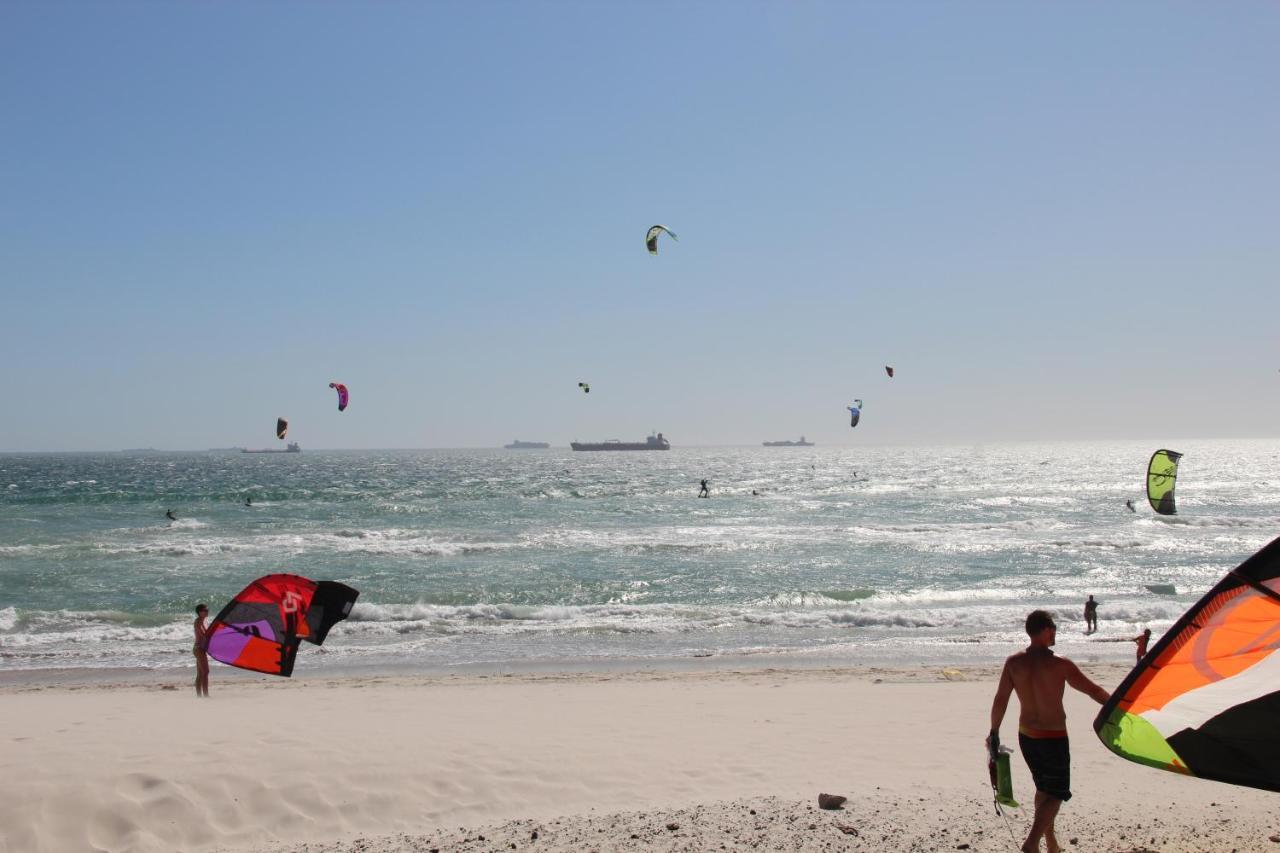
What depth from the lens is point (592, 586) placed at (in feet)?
72.0

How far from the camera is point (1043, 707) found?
4.27 metres

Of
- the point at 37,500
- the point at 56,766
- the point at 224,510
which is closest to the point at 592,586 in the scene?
the point at 56,766

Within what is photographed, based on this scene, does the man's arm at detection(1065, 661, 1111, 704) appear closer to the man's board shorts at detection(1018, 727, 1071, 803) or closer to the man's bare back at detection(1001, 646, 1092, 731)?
the man's bare back at detection(1001, 646, 1092, 731)

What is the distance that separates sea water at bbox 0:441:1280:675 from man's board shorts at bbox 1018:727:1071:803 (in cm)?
945

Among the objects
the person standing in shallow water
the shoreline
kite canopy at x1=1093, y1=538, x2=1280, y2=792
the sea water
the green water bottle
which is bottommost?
the sea water

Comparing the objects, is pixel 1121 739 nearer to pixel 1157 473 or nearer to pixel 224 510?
pixel 1157 473

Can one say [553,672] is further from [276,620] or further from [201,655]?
[276,620]

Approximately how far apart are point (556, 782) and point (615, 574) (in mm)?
17581

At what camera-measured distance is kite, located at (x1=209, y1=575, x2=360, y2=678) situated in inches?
290

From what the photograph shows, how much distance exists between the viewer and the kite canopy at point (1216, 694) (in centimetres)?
289

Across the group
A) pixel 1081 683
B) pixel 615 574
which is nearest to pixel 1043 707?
pixel 1081 683

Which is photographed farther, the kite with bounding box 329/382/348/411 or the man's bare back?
the kite with bounding box 329/382/348/411

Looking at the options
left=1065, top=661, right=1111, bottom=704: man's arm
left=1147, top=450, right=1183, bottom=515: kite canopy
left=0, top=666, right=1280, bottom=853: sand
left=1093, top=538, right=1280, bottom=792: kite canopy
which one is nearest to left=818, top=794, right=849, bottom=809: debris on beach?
left=0, top=666, right=1280, bottom=853: sand

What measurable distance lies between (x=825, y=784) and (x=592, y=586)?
15.9 metres
